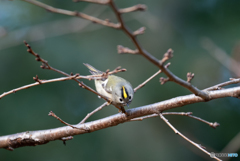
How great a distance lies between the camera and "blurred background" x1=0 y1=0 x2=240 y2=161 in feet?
12.3

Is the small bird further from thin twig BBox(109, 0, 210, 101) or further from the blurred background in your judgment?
the blurred background

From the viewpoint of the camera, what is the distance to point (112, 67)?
415 cm

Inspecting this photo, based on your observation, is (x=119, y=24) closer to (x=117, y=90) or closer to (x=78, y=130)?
(x=78, y=130)

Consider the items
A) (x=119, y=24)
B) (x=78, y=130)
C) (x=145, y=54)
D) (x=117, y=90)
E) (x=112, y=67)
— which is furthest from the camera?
(x=112, y=67)

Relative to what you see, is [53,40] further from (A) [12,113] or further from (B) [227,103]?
(B) [227,103]

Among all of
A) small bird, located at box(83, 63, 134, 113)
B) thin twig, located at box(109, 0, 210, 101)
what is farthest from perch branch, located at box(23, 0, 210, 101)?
small bird, located at box(83, 63, 134, 113)

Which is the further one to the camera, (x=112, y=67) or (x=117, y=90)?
(x=112, y=67)

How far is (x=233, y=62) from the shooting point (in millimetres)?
2523

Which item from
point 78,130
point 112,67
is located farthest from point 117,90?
point 112,67

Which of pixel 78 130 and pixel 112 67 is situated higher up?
pixel 78 130

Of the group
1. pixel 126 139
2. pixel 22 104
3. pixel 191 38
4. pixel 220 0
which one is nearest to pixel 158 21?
pixel 191 38

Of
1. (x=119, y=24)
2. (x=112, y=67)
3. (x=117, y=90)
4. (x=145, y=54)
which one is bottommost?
(x=112, y=67)

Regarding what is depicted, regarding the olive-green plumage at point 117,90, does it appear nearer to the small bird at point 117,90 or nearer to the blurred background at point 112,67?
the small bird at point 117,90

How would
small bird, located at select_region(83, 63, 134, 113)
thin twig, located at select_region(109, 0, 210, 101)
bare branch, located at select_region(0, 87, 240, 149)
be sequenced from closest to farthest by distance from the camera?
thin twig, located at select_region(109, 0, 210, 101) → bare branch, located at select_region(0, 87, 240, 149) → small bird, located at select_region(83, 63, 134, 113)
